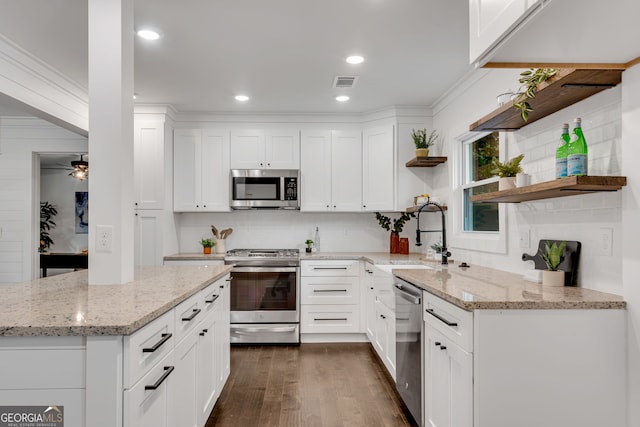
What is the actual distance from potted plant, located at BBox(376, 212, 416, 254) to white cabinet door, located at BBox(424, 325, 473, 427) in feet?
8.37

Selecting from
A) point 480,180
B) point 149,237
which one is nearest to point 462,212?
point 480,180

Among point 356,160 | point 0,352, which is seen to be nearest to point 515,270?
point 356,160

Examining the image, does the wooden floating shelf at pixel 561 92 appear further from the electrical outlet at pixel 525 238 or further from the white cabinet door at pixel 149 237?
the white cabinet door at pixel 149 237

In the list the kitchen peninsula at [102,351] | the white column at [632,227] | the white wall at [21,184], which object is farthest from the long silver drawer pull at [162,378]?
the white wall at [21,184]

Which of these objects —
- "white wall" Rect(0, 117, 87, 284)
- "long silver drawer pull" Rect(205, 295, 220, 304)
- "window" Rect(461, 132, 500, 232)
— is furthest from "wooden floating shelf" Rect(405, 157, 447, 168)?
"white wall" Rect(0, 117, 87, 284)

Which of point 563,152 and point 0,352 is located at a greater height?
point 563,152

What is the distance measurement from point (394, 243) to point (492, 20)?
358 cm

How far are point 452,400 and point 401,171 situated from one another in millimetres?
2985

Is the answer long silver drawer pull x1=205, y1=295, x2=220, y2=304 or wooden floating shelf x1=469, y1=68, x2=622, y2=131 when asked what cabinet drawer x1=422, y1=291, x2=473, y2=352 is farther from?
long silver drawer pull x1=205, y1=295, x2=220, y2=304

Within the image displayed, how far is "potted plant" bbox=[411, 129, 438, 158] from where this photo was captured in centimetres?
421

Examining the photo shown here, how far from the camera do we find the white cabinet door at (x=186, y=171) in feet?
15.5

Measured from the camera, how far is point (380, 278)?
3543 mm

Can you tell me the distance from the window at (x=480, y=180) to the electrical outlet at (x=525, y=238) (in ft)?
1.34

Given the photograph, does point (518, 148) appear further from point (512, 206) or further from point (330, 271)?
point (330, 271)
